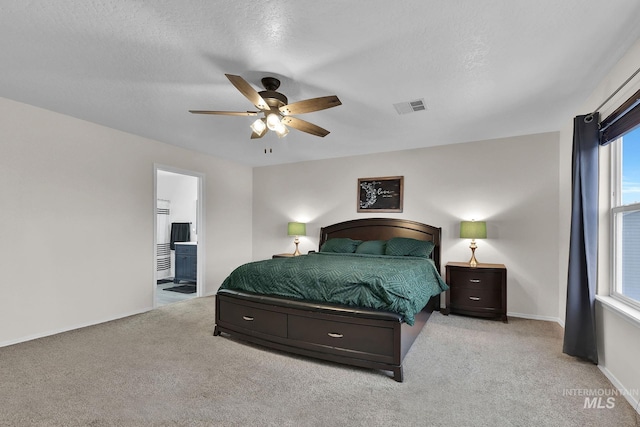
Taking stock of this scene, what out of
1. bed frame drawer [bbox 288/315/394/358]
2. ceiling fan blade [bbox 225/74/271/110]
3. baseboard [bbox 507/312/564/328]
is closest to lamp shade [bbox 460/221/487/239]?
baseboard [bbox 507/312/564/328]

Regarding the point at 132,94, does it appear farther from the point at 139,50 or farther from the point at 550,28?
the point at 550,28

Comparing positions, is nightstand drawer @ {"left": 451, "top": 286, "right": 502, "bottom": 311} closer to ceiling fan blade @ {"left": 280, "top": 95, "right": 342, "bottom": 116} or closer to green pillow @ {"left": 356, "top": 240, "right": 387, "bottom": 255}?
green pillow @ {"left": 356, "top": 240, "right": 387, "bottom": 255}

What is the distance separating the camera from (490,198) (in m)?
4.33

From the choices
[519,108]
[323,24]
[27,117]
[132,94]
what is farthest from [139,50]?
[519,108]

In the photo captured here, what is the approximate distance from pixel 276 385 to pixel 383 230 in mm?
3096

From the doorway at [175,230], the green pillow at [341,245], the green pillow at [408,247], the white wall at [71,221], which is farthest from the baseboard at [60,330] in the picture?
the green pillow at [408,247]

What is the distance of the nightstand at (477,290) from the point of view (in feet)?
12.8

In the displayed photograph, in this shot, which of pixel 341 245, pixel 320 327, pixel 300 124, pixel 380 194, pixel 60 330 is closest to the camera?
pixel 320 327

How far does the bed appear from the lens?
8.15 ft

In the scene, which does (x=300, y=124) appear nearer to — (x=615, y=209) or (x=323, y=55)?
(x=323, y=55)

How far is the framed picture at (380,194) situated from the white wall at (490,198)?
99 millimetres

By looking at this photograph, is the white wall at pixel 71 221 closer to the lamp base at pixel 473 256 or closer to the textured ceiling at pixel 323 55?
the textured ceiling at pixel 323 55

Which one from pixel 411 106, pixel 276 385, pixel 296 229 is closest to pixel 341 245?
pixel 296 229

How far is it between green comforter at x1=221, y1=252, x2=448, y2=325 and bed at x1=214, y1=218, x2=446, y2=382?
0.11 ft
